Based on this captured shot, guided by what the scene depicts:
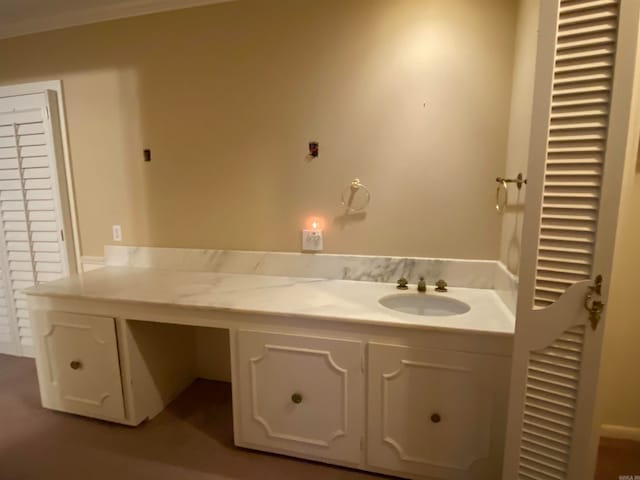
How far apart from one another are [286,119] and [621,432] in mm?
2327

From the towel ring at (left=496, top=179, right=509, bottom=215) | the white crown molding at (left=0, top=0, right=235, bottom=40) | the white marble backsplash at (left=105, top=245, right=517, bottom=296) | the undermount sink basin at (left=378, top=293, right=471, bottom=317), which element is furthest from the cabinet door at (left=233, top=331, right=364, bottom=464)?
the white crown molding at (left=0, top=0, right=235, bottom=40)

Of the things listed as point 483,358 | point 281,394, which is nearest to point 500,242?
point 483,358

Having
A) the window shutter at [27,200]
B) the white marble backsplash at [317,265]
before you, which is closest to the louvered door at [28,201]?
the window shutter at [27,200]

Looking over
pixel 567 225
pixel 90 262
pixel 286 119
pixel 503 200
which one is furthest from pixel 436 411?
pixel 90 262

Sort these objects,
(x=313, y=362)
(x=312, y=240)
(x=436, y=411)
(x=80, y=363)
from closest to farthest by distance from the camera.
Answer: (x=436, y=411) < (x=313, y=362) < (x=80, y=363) < (x=312, y=240)

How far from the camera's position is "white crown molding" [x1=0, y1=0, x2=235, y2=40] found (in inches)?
75.2

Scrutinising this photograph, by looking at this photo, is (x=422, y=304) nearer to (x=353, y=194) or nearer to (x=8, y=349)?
(x=353, y=194)

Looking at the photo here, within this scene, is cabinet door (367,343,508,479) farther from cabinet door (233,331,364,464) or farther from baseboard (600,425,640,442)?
A: baseboard (600,425,640,442)

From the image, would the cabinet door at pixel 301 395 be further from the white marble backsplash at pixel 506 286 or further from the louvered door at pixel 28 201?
the louvered door at pixel 28 201

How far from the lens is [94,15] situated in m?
2.03

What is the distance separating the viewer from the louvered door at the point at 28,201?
2232 millimetres

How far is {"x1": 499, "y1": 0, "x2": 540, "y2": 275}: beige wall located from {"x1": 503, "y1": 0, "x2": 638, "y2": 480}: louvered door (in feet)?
1.09

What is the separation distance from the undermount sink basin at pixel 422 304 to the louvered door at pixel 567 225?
1.75 ft

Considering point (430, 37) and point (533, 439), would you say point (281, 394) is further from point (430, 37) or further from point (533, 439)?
point (430, 37)
